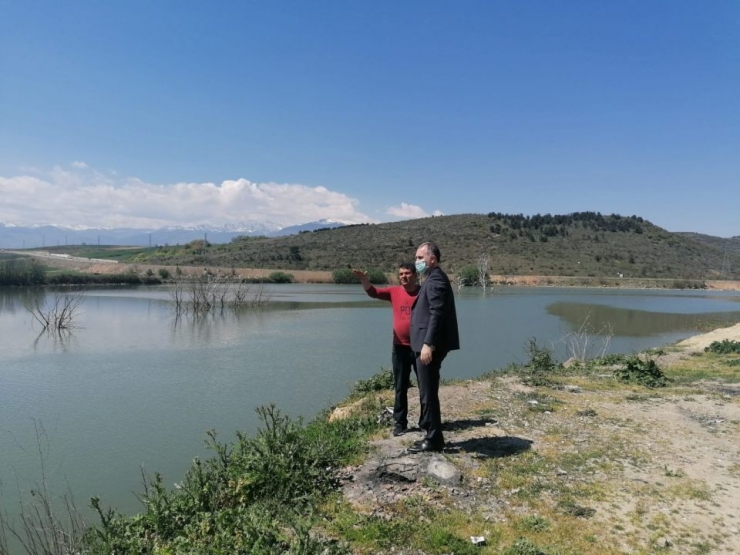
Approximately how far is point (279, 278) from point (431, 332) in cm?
5693

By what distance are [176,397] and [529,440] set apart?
8.96 metres

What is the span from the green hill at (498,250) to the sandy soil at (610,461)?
58.2 metres

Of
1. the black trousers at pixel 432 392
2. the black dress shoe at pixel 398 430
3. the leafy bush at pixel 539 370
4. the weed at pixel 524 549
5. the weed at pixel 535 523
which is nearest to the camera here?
the weed at pixel 524 549

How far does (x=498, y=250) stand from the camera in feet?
255

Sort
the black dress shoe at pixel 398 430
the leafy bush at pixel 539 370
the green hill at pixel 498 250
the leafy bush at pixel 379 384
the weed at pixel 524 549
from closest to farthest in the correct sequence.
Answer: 1. the weed at pixel 524 549
2. the black dress shoe at pixel 398 430
3. the leafy bush at pixel 539 370
4. the leafy bush at pixel 379 384
5. the green hill at pixel 498 250

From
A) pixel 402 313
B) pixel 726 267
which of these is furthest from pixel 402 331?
pixel 726 267

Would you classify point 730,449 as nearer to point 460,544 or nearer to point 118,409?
point 460,544

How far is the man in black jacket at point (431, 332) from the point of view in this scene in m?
5.05

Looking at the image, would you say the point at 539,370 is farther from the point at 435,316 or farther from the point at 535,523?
the point at 535,523

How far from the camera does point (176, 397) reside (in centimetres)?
1202

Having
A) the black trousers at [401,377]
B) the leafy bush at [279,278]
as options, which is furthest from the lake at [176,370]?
the leafy bush at [279,278]

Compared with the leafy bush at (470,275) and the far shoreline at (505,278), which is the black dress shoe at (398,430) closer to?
the far shoreline at (505,278)

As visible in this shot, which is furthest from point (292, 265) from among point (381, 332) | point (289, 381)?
point (289, 381)

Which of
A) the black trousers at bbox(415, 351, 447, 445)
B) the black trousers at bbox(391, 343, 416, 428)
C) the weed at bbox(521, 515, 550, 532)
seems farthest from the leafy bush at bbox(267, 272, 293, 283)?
the weed at bbox(521, 515, 550, 532)
